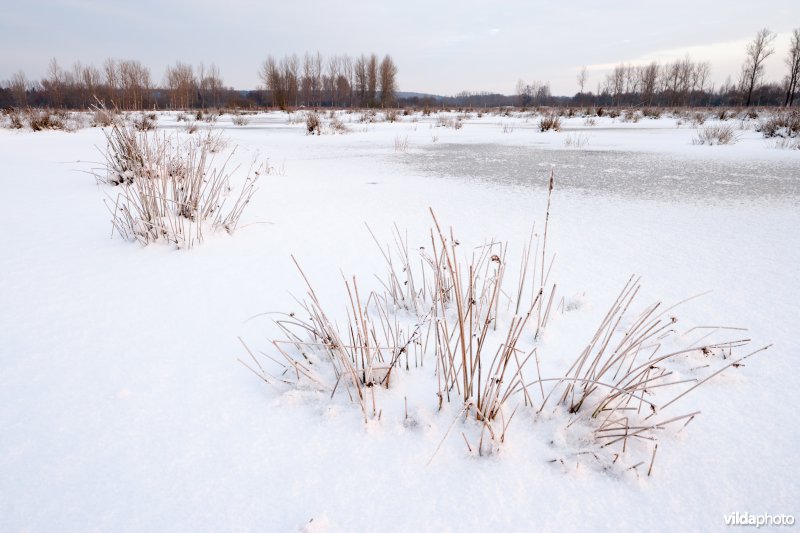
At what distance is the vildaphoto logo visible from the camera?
30.9 inches

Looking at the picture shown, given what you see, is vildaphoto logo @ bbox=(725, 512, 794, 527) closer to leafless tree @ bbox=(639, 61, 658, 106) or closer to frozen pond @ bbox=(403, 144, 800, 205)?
frozen pond @ bbox=(403, 144, 800, 205)

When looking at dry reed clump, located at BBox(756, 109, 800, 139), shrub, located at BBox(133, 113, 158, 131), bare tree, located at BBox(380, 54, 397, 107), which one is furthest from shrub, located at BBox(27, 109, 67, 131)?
bare tree, located at BBox(380, 54, 397, 107)

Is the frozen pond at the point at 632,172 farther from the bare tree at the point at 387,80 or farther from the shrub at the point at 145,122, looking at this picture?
the bare tree at the point at 387,80

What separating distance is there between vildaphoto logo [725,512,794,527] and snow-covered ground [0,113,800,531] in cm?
1

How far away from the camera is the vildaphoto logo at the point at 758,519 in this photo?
2.57 feet

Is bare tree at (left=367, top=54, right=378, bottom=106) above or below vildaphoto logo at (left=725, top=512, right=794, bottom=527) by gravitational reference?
above

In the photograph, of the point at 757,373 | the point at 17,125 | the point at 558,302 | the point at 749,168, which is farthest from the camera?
the point at 17,125

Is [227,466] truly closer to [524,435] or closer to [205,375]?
[205,375]

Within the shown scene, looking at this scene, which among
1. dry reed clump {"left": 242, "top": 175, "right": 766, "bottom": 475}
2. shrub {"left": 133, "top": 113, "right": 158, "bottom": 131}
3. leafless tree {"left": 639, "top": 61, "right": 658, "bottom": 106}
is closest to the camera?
dry reed clump {"left": 242, "top": 175, "right": 766, "bottom": 475}

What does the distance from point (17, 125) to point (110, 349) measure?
12524 mm

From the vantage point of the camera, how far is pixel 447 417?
1055mm

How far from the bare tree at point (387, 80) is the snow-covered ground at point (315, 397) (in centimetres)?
4349

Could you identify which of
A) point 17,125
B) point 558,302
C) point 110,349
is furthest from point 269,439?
point 17,125

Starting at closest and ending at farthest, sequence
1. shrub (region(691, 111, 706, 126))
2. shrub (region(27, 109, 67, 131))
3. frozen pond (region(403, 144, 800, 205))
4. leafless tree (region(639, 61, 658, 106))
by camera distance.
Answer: frozen pond (region(403, 144, 800, 205))
shrub (region(27, 109, 67, 131))
shrub (region(691, 111, 706, 126))
leafless tree (region(639, 61, 658, 106))
